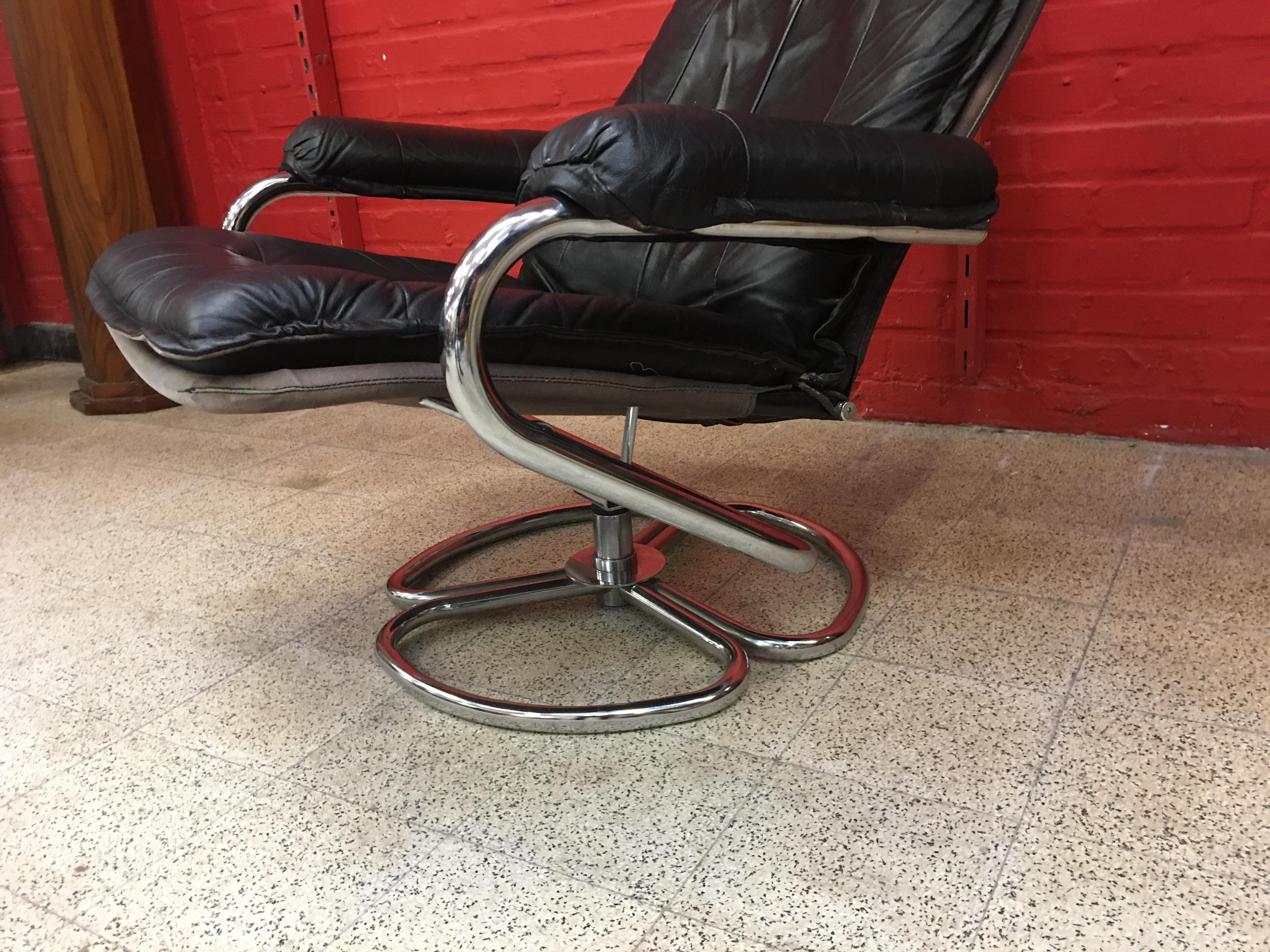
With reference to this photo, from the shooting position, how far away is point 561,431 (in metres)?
0.88

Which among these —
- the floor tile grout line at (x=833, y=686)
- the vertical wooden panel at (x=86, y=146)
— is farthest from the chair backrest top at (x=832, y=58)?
the vertical wooden panel at (x=86, y=146)

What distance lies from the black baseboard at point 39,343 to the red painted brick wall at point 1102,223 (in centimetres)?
184

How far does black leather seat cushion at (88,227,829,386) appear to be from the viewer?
79 centimetres

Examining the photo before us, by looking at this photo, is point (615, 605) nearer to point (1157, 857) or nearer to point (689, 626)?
point (689, 626)


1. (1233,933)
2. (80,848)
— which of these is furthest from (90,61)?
(1233,933)

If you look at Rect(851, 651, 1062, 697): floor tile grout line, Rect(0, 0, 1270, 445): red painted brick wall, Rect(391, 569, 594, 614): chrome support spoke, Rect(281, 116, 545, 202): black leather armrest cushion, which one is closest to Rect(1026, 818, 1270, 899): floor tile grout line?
Rect(851, 651, 1062, 697): floor tile grout line

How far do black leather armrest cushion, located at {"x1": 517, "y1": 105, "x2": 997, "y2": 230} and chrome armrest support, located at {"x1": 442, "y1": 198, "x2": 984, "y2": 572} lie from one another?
17 millimetres

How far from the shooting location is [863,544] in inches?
57.1

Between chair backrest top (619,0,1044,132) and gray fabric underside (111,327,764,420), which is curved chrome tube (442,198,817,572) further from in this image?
chair backrest top (619,0,1044,132)

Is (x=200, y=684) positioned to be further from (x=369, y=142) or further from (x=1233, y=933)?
(x=1233, y=933)

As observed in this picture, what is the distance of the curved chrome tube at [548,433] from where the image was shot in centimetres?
76

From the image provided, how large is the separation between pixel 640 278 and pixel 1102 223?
3.15ft

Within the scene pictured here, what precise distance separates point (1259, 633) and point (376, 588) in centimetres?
110

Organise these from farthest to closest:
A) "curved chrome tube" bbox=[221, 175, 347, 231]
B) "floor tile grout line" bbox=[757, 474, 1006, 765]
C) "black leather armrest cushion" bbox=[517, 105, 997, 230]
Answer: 1. "curved chrome tube" bbox=[221, 175, 347, 231]
2. "floor tile grout line" bbox=[757, 474, 1006, 765]
3. "black leather armrest cushion" bbox=[517, 105, 997, 230]
